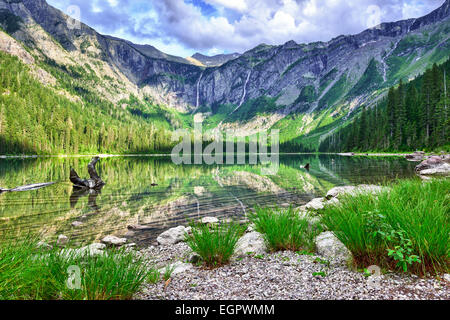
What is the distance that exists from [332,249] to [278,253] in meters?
1.53

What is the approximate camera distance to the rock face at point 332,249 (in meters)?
6.21

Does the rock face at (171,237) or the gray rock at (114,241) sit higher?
the rock face at (171,237)

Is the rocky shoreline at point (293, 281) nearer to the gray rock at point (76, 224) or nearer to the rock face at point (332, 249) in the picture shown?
the rock face at point (332, 249)

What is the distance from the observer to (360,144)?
125 m

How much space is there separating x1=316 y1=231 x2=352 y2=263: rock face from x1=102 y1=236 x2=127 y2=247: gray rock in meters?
10.1

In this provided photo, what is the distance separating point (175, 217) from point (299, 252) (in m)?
12.4

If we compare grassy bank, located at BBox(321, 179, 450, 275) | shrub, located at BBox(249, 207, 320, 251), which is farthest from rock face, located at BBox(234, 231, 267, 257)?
grassy bank, located at BBox(321, 179, 450, 275)

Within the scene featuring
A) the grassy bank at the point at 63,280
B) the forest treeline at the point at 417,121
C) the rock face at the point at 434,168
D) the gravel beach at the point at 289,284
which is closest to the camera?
the grassy bank at the point at 63,280

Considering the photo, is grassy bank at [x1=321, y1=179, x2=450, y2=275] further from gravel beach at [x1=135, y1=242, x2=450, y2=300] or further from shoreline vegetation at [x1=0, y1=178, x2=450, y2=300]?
gravel beach at [x1=135, y1=242, x2=450, y2=300]

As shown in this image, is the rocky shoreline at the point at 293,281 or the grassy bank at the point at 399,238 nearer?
the rocky shoreline at the point at 293,281

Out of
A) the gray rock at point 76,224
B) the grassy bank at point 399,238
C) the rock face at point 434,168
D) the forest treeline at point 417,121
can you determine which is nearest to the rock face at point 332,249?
the grassy bank at point 399,238
